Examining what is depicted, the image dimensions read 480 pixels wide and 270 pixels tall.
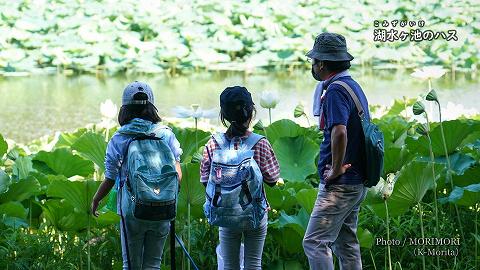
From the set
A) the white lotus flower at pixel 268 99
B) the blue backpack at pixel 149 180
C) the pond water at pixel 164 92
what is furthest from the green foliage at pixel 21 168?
the pond water at pixel 164 92

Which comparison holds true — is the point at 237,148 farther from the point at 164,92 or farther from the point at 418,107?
the point at 164,92

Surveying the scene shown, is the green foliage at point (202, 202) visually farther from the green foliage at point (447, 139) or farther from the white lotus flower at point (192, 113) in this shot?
the white lotus flower at point (192, 113)

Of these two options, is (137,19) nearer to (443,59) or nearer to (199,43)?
(199,43)

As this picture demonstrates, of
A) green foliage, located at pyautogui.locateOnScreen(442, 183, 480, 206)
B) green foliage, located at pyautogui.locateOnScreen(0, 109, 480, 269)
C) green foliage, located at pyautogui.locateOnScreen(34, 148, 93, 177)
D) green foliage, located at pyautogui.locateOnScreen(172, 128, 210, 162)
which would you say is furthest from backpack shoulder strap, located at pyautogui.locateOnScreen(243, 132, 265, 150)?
green foliage, located at pyautogui.locateOnScreen(34, 148, 93, 177)

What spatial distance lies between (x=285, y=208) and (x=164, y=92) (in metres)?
5.04

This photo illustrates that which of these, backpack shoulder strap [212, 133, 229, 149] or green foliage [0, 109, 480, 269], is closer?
backpack shoulder strap [212, 133, 229, 149]

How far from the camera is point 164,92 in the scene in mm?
8703

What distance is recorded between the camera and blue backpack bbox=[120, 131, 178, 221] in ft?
9.30

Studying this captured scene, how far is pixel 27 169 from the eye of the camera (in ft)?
13.5

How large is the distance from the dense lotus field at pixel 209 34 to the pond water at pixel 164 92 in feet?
1.37

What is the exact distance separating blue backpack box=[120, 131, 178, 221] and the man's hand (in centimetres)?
45

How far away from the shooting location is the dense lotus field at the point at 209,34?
10336 millimetres

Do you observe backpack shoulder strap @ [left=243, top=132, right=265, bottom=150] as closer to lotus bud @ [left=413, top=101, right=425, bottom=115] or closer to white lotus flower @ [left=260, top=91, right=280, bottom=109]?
lotus bud @ [left=413, top=101, right=425, bottom=115]

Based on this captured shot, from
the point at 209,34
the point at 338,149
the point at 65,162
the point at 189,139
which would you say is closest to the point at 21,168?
the point at 65,162
